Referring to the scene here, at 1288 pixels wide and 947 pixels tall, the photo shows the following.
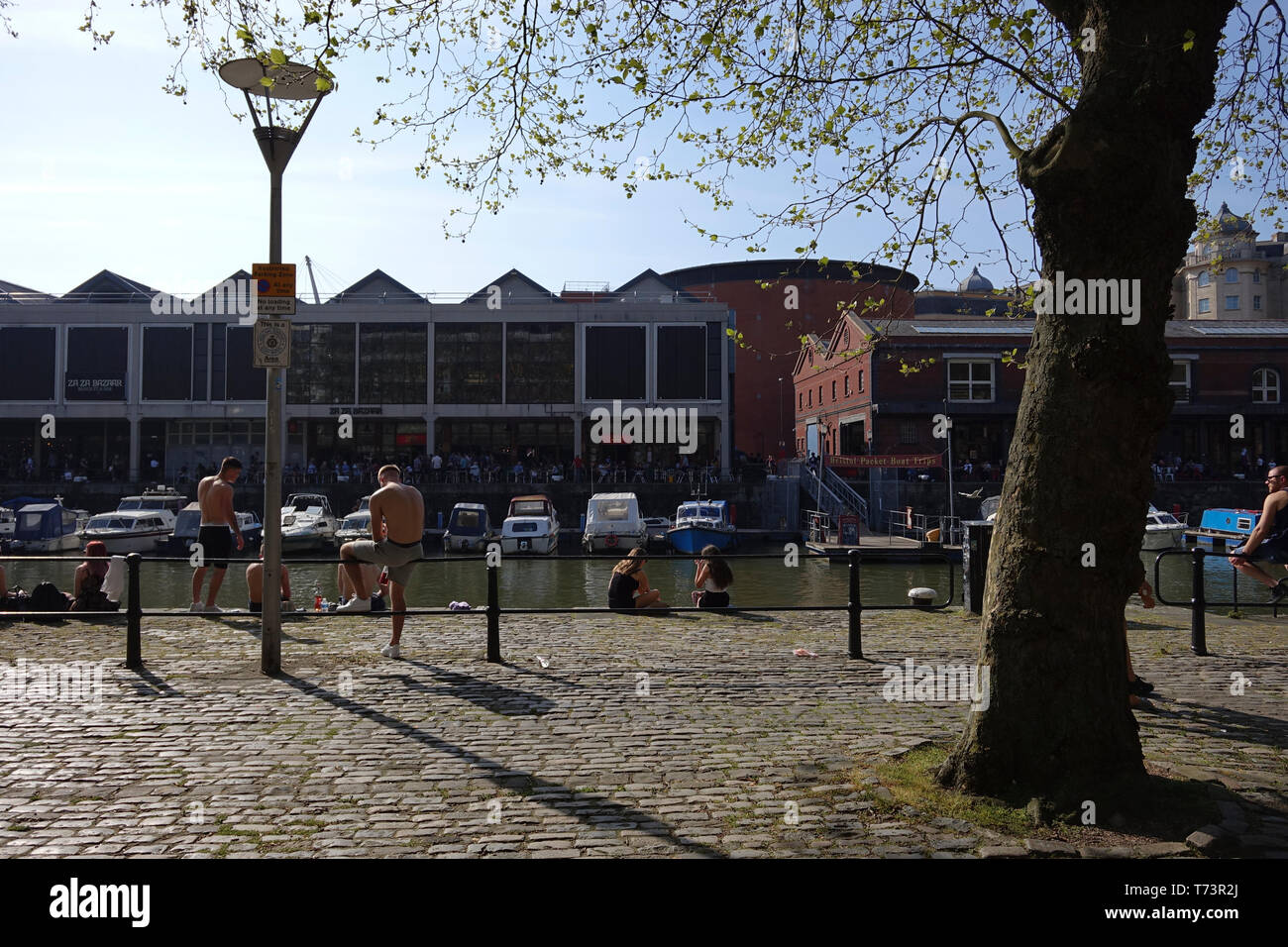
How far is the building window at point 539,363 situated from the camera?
5516cm

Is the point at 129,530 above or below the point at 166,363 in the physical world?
below

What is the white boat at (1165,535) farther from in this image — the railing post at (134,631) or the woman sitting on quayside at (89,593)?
the railing post at (134,631)

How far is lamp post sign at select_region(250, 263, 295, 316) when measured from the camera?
304 inches

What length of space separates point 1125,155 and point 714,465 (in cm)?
4743

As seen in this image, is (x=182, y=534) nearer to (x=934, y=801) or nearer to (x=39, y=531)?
(x=39, y=531)

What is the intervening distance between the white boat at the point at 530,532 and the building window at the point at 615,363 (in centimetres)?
1827

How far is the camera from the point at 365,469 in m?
51.0

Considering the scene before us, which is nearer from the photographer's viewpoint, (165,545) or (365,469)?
(165,545)

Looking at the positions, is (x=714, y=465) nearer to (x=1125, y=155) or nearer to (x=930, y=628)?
(x=930, y=628)

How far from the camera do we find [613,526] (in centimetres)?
3522

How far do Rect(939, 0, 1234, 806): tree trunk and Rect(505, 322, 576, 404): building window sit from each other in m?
51.1

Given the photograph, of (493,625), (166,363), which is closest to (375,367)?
(166,363)

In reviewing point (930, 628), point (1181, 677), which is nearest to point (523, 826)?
point (1181, 677)

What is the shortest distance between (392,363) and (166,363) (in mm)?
14409
